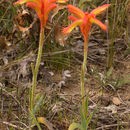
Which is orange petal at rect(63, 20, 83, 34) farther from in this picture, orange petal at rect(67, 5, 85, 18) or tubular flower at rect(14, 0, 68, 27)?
tubular flower at rect(14, 0, 68, 27)

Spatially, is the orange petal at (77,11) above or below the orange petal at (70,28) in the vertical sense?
above

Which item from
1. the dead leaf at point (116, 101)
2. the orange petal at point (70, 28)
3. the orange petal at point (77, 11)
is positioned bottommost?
the dead leaf at point (116, 101)

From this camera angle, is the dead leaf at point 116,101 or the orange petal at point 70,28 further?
the dead leaf at point 116,101

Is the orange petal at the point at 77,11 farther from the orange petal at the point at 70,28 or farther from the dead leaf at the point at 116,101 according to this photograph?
the dead leaf at the point at 116,101

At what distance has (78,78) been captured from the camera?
9.34 ft

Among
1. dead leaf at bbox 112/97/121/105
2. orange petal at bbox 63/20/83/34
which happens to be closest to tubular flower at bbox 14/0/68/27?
orange petal at bbox 63/20/83/34

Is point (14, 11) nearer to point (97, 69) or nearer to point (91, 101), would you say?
point (97, 69)

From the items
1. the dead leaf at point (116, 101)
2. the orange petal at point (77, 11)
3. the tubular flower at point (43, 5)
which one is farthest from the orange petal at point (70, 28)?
the dead leaf at point (116, 101)

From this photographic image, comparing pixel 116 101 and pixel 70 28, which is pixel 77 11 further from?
pixel 116 101

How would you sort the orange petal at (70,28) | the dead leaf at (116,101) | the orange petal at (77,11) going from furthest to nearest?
the dead leaf at (116,101), the orange petal at (77,11), the orange petal at (70,28)

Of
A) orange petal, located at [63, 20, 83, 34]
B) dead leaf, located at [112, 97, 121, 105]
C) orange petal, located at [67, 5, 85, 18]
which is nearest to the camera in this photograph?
orange petal, located at [63, 20, 83, 34]

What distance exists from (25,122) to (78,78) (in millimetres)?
947

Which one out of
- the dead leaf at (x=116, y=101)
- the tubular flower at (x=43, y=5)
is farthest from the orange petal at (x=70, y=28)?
the dead leaf at (x=116, y=101)

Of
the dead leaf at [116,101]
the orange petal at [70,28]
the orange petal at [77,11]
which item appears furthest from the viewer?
the dead leaf at [116,101]
